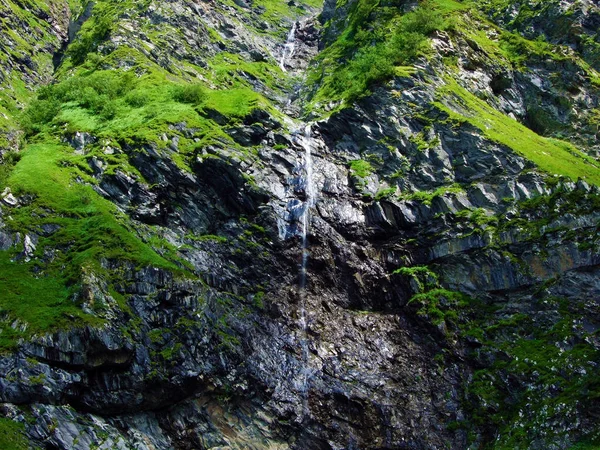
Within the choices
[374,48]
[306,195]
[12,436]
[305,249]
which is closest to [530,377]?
[305,249]

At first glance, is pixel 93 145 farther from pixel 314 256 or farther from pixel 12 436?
pixel 12 436

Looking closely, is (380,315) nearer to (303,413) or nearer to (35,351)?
(303,413)

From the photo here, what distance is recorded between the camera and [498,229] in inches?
1234

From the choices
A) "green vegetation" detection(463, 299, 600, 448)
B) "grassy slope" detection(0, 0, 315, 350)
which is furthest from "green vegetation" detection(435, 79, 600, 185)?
"grassy slope" detection(0, 0, 315, 350)

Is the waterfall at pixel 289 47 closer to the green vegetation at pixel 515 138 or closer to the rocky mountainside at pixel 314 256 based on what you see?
the rocky mountainside at pixel 314 256

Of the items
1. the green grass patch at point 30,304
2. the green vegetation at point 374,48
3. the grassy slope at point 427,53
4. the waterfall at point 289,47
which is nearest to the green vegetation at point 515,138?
the grassy slope at point 427,53

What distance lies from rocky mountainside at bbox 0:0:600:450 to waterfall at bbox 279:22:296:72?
2084 cm

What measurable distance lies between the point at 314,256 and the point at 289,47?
49.4 meters

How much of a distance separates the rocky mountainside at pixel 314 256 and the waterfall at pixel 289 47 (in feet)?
68.4

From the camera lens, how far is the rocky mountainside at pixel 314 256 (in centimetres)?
2291

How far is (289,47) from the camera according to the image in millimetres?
73188

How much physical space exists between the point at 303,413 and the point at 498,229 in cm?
1620

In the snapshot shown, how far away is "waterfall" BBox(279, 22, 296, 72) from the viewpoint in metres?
68.3

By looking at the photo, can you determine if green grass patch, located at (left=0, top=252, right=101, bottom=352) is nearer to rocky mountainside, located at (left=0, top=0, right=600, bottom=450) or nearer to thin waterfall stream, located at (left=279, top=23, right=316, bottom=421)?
rocky mountainside, located at (left=0, top=0, right=600, bottom=450)
